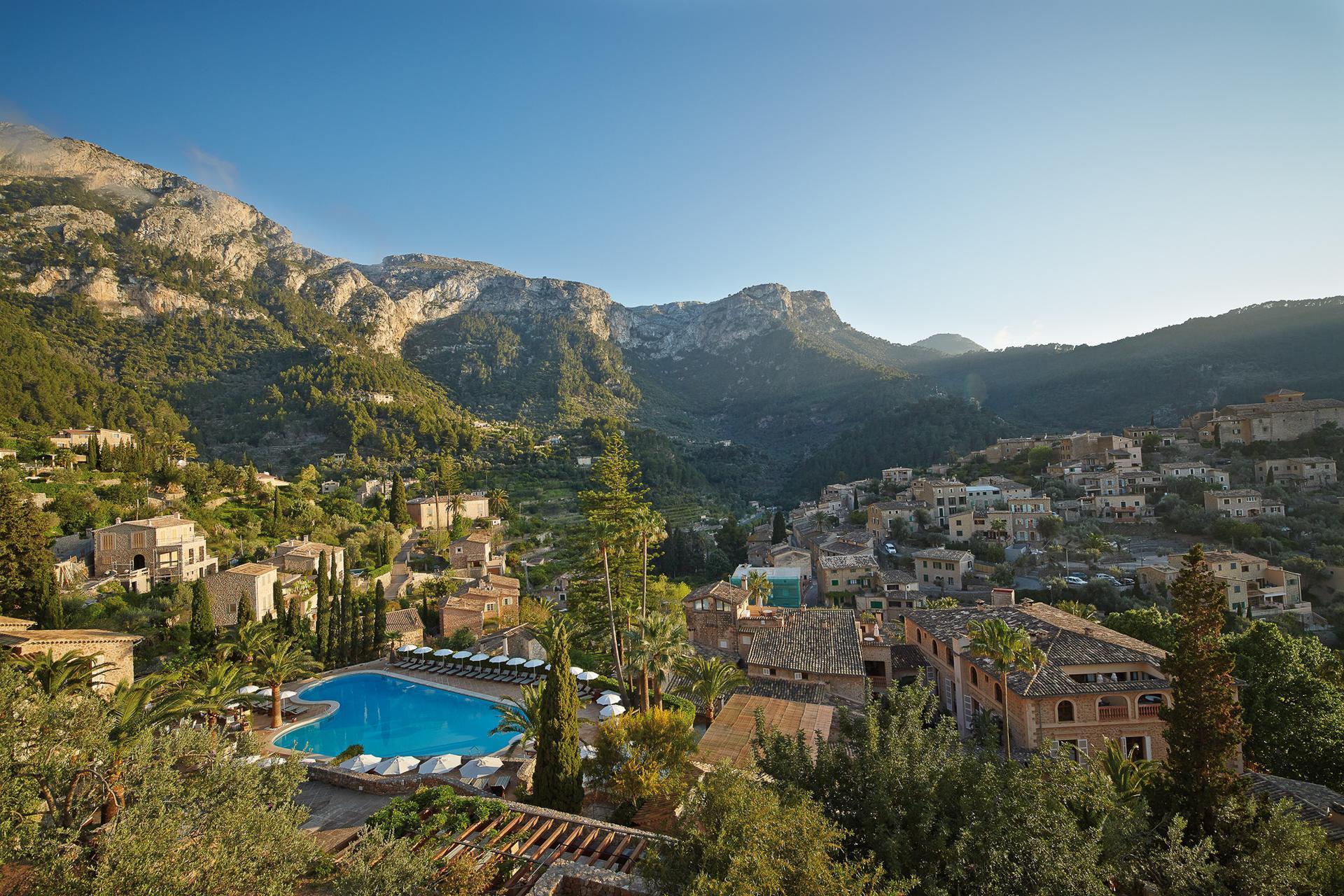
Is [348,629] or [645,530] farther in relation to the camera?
[348,629]

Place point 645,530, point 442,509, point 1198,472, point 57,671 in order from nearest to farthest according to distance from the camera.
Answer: point 57,671
point 645,530
point 1198,472
point 442,509

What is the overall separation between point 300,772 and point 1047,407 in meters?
95.6

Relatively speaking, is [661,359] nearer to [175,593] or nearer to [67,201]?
[67,201]

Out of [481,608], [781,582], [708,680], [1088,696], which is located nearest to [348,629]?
[481,608]

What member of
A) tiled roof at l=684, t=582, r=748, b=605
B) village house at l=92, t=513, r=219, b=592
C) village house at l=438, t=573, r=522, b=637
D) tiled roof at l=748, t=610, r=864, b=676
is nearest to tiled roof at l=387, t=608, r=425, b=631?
village house at l=438, t=573, r=522, b=637

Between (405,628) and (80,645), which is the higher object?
(80,645)

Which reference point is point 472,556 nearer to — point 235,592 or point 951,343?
point 235,592

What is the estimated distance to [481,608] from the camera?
26.7m

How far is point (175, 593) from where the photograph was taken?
23.4 metres

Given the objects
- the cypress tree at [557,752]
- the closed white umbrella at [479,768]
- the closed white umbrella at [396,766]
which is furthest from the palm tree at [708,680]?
the closed white umbrella at [396,766]

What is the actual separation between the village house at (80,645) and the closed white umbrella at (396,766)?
5901 millimetres

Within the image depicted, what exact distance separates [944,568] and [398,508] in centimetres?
3905

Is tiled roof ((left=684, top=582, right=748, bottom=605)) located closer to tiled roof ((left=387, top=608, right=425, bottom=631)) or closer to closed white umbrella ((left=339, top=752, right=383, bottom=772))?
tiled roof ((left=387, top=608, right=425, bottom=631))

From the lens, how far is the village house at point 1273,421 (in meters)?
46.4
